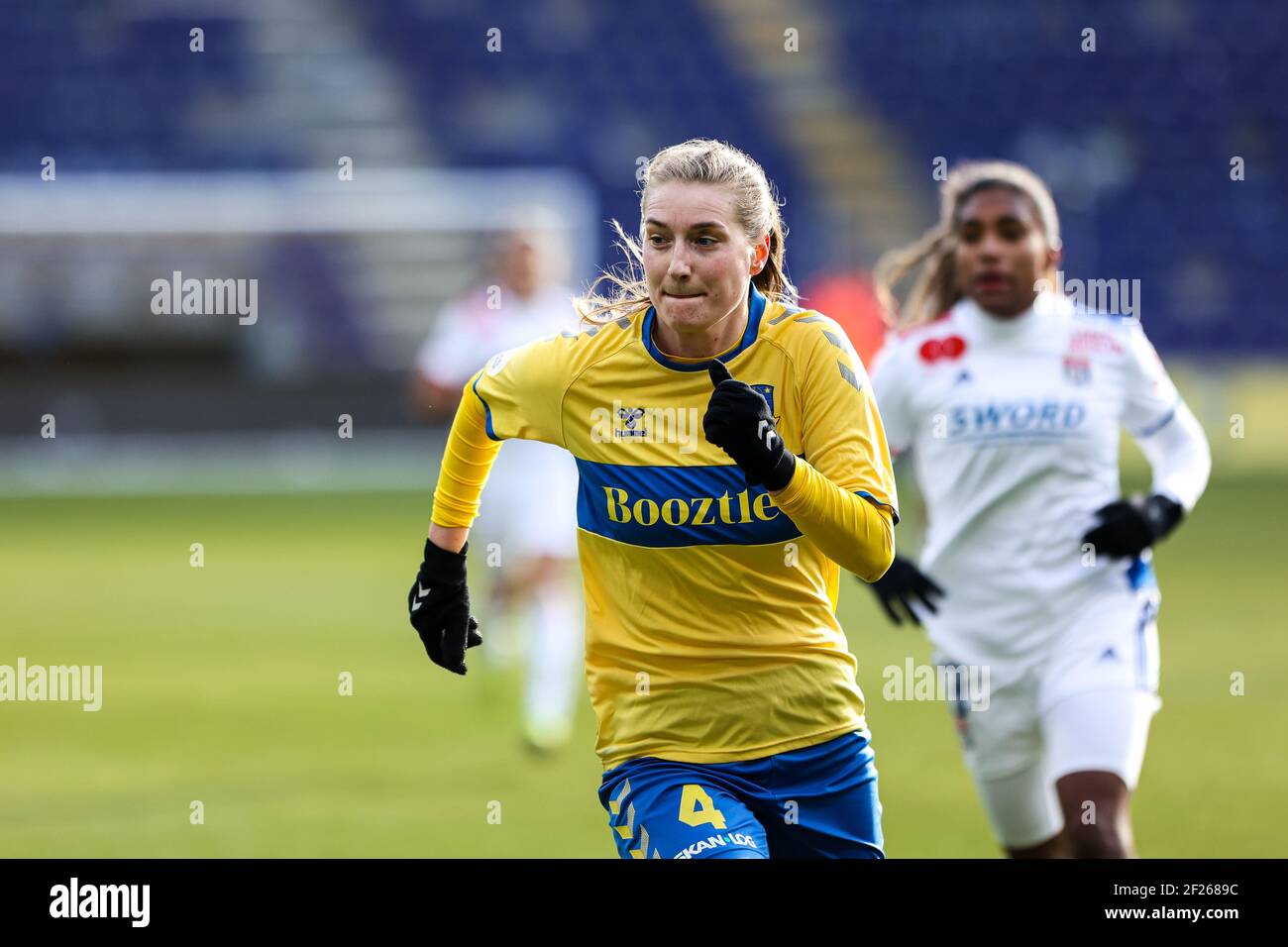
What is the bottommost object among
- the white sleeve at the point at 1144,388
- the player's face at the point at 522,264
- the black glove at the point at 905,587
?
the black glove at the point at 905,587

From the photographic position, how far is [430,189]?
27.2 metres

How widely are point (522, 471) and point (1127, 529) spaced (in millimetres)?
5322

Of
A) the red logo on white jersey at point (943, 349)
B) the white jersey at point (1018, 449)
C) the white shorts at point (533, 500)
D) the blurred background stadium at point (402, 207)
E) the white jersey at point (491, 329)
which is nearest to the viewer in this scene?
the white jersey at point (1018, 449)

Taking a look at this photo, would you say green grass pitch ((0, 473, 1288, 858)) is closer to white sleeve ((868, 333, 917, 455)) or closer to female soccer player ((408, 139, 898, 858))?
white sleeve ((868, 333, 917, 455))

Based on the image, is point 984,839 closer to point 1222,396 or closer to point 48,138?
point 1222,396

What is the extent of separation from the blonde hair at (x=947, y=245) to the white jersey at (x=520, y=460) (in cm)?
402

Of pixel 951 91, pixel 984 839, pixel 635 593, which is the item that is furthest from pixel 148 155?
pixel 635 593

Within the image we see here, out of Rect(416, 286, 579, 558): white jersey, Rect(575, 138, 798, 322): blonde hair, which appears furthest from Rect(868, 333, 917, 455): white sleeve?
Rect(416, 286, 579, 558): white jersey

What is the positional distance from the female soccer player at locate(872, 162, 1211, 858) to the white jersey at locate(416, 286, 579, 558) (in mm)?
4372

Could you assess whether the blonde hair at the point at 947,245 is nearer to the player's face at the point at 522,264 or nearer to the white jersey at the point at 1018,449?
the white jersey at the point at 1018,449

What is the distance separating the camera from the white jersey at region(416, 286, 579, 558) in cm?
994

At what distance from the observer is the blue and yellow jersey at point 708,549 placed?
12.6 feet

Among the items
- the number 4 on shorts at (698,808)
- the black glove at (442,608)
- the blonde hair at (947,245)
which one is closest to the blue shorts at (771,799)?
the number 4 on shorts at (698,808)

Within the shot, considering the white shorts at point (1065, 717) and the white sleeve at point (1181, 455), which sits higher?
the white sleeve at point (1181, 455)
